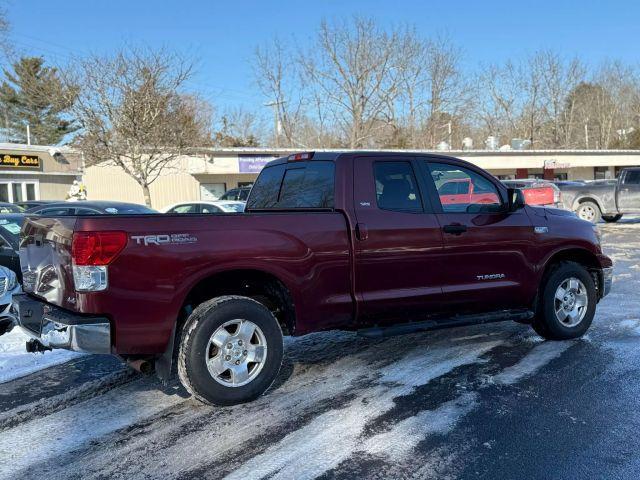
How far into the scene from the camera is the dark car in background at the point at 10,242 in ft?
24.1

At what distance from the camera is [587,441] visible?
3.61 m

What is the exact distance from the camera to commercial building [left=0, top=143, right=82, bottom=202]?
29.3m

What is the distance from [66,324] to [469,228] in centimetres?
343

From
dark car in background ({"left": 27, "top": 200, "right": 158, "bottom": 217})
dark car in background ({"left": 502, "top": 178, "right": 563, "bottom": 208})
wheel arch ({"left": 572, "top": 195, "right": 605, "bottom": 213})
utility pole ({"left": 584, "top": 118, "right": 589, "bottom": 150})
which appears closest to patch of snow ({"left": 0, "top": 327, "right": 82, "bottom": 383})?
dark car in background ({"left": 27, "top": 200, "right": 158, "bottom": 217})

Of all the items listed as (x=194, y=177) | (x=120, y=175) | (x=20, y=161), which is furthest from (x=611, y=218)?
(x=20, y=161)

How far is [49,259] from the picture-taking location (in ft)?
13.7

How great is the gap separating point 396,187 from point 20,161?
1169 inches

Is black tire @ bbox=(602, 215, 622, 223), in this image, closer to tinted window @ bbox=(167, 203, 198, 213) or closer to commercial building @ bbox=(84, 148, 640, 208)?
commercial building @ bbox=(84, 148, 640, 208)

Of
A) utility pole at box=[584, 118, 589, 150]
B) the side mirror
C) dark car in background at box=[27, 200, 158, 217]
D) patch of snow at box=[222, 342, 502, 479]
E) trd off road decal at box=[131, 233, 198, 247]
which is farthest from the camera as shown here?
utility pole at box=[584, 118, 589, 150]

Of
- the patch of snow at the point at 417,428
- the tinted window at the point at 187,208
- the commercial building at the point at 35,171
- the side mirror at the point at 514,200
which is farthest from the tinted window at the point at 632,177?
the commercial building at the point at 35,171

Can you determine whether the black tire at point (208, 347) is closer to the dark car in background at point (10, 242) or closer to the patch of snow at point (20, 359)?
the patch of snow at point (20, 359)

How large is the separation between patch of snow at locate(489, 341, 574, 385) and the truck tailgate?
3342mm

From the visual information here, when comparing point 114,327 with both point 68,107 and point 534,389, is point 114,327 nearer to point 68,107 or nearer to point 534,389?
point 534,389

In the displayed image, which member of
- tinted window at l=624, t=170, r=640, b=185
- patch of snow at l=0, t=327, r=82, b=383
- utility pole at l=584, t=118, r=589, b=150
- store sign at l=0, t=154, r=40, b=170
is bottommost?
patch of snow at l=0, t=327, r=82, b=383
